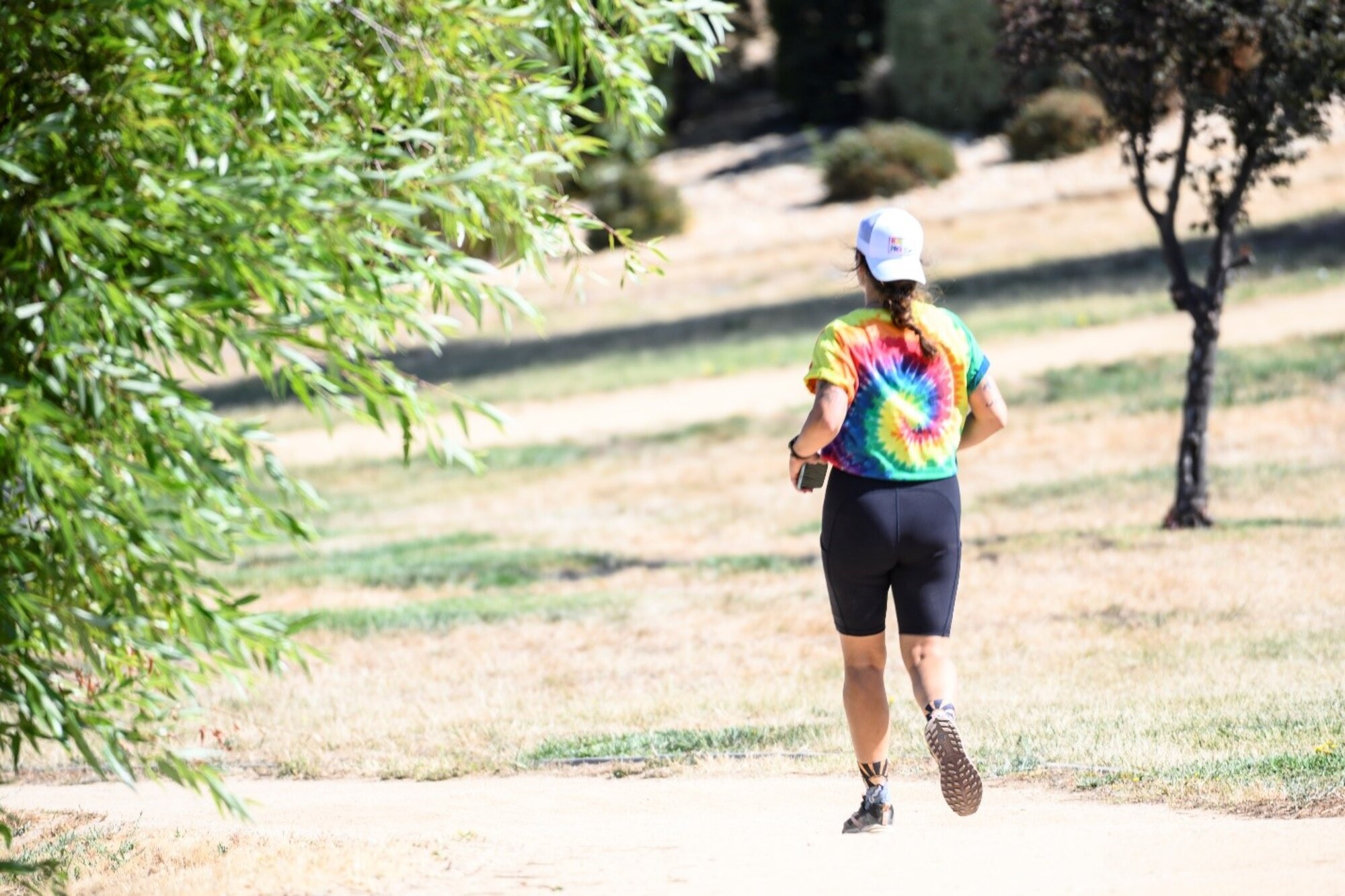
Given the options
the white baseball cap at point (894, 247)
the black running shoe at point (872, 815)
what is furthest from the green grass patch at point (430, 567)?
the white baseball cap at point (894, 247)

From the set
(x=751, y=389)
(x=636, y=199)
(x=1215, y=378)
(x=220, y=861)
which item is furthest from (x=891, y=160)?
(x=220, y=861)

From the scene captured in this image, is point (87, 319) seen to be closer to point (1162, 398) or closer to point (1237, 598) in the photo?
point (1237, 598)

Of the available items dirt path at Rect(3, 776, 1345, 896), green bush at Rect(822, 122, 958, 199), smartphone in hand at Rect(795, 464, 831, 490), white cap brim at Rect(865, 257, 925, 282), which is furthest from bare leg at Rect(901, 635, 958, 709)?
green bush at Rect(822, 122, 958, 199)

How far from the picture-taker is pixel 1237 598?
10836 millimetres

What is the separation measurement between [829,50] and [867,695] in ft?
112

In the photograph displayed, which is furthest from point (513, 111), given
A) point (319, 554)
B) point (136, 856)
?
point (319, 554)

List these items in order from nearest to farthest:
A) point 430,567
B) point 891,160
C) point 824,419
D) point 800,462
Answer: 1. point 824,419
2. point 800,462
3. point 430,567
4. point 891,160

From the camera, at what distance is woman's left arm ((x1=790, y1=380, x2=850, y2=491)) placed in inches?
212

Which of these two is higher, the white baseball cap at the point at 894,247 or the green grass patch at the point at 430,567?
the white baseball cap at the point at 894,247

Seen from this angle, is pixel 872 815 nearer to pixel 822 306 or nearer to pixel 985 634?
pixel 985 634

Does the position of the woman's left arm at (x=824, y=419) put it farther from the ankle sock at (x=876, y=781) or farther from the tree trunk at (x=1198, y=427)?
the tree trunk at (x=1198, y=427)

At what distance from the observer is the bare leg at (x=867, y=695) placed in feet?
18.6

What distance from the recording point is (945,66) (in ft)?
114

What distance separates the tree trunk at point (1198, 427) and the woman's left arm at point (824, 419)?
858 cm
